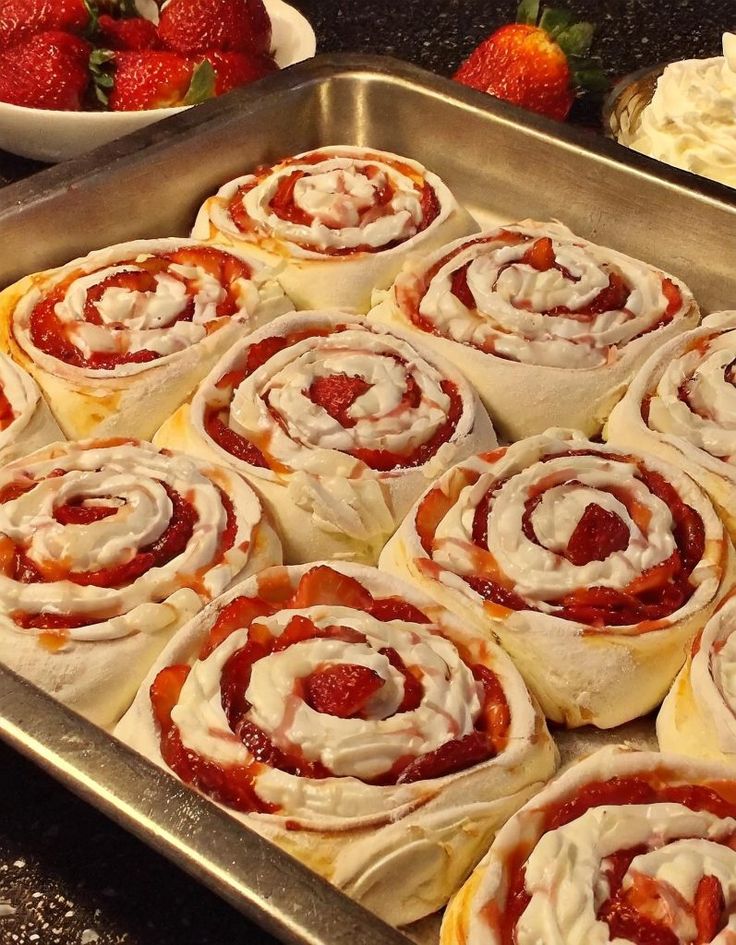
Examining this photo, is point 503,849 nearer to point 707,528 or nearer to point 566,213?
point 707,528

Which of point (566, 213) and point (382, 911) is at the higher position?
point (566, 213)

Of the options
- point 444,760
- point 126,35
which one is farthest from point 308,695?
point 126,35

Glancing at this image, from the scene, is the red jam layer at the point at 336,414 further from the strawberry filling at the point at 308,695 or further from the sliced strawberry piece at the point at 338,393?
the strawberry filling at the point at 308,695

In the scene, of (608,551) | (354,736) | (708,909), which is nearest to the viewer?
(708,909)

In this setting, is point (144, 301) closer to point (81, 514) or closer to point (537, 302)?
point (81, 514)

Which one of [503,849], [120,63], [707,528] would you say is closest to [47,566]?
[503,849]
